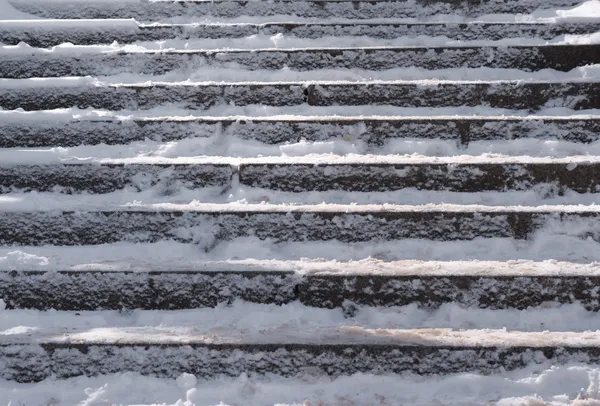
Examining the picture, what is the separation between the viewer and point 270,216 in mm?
2711

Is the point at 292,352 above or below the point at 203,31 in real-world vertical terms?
below

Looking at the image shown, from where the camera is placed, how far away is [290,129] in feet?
10.4

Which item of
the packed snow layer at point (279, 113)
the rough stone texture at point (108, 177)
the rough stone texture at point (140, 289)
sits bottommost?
the rough stone texture at point (140, 289)

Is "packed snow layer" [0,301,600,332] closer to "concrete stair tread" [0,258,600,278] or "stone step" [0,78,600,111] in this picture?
"concrete stair tread" [0,258,600,278]

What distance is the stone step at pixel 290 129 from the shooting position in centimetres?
306

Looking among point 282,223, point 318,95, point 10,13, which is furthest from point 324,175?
point 10,13

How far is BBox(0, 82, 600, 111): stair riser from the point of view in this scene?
3.27m

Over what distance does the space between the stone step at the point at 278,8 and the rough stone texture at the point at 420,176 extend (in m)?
1.56

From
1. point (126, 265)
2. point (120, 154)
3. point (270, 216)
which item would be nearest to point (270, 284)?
point (270, 216)

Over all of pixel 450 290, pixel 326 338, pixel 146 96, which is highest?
pixel 146 96

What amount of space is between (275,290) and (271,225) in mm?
297

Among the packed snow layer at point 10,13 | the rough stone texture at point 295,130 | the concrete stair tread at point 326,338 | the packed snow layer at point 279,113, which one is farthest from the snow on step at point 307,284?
the packed snow layer at point 10,13

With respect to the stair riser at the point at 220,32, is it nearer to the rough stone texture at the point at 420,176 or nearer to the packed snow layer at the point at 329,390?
the rough stone texture at the point at 420,176

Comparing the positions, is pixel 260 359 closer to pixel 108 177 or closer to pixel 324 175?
pixel 324 175
